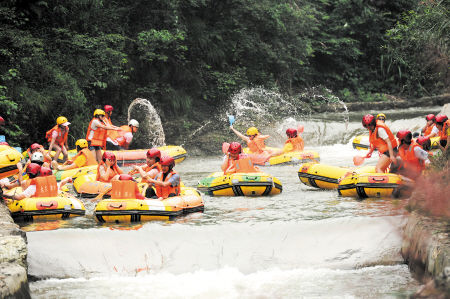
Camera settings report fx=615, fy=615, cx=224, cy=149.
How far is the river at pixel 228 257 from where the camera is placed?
6738 millimetres

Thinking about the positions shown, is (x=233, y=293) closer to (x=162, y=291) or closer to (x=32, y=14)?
(x=162, y=291)

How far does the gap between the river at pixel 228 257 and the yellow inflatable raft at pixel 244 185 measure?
161 centimetres

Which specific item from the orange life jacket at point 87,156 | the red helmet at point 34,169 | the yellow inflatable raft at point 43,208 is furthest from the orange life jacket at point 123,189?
the orange life jacket at point 87,156

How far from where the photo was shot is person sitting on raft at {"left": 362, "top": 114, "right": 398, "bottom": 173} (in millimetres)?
10172

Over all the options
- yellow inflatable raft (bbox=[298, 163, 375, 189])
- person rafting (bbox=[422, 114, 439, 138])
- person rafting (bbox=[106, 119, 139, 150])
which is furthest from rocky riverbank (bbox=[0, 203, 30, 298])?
person rafting (bbox=[422, 114, 439, 138])

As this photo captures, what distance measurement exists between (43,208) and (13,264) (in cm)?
312

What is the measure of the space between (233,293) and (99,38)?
13.2 m

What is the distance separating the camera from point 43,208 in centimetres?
902

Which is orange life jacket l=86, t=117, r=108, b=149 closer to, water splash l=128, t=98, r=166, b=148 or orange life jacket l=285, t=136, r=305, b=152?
orange life jacket l=285, t=136, r=305, b=152

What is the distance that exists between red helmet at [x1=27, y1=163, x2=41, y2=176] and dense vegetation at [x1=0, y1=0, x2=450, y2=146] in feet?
18.9

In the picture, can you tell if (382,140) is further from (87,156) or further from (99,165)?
(87,156)

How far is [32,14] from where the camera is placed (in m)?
18.1

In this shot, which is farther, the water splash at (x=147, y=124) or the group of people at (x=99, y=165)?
the water splash at (x=147, y=124)

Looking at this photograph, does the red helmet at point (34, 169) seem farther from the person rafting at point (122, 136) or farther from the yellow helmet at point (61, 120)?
the person rafting at point (122, 136)
